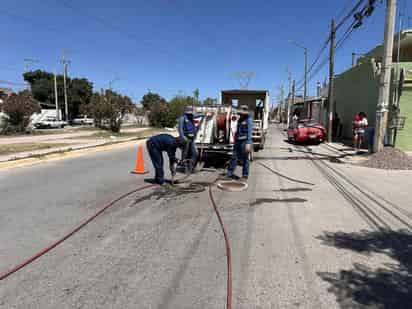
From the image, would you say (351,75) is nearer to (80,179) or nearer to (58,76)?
(80,179)

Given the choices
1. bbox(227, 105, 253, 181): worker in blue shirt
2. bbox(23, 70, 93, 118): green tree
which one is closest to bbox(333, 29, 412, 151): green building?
bbox(227, 105, 253, 181): worker in blue shirt

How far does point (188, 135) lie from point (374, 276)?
19.3 feet

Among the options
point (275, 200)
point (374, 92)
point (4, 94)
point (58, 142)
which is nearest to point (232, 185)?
point (275, 200)

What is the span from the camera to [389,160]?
33.7ft

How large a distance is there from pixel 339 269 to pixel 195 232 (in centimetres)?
201

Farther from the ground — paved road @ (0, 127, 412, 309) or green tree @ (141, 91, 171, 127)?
green tree @ (141, 91, 171, 127)

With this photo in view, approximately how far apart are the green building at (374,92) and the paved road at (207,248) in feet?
23.8

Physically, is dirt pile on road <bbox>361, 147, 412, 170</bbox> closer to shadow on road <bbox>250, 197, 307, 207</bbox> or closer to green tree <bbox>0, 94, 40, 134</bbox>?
shadow on road <bbox>250, 197, 307, 207</bbox>

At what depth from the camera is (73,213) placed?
5.34 metres

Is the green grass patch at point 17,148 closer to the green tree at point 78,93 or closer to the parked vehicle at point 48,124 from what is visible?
the parked vehicle at point 48,124

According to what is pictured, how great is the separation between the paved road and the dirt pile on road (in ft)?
9.52

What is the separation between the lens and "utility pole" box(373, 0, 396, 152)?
10.6 metres

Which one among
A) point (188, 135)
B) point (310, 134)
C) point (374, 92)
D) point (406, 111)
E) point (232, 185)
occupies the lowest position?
point (232, 185)

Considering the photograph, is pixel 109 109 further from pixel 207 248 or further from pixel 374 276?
pixel 374 276
